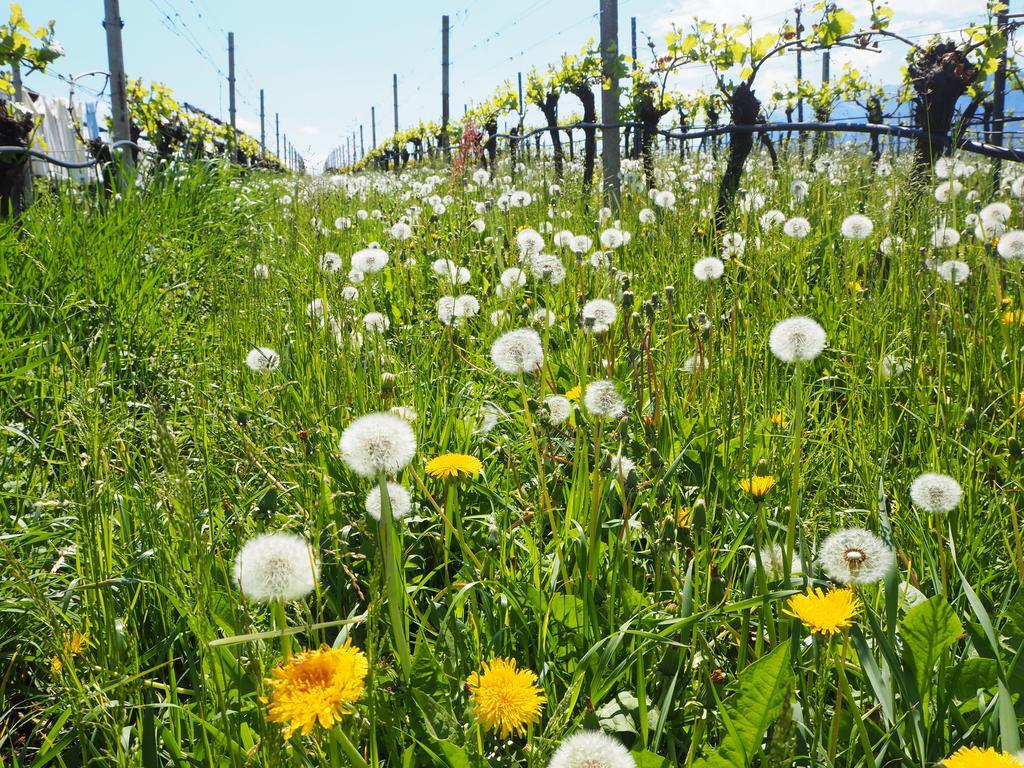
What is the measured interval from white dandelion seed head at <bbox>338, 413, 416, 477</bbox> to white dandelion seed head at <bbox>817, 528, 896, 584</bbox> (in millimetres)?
600

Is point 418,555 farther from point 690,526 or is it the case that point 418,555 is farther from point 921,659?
point 921,659

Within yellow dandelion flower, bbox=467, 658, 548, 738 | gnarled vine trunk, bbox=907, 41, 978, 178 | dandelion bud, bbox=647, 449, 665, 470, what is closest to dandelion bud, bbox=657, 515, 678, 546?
dandelion bud, bbox=647, 449, 665, 470

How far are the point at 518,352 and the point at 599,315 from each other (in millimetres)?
444

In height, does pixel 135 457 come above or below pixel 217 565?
above

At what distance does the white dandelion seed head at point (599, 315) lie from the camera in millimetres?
1945

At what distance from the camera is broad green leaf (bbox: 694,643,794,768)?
96 centimetres

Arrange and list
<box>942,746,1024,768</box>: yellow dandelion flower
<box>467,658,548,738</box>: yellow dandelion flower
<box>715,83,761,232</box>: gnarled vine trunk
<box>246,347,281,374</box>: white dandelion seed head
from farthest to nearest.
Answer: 1. <box>715,83,761,232</box>: gnarled vine trunk
2. <box>246,347,281,374</box>: white dandelion seed head
3. <box>467,658,548,738</box>: yellow dandelion flower
4. <box>942,746,1024,768</box>: yellow dandelion flower

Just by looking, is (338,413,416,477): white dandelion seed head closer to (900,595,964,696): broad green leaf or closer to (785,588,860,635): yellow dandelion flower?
(785,588,860,635): yellow dandelion flower

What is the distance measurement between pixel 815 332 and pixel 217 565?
3.93 ft

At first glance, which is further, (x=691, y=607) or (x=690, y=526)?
(x=690, y=526)

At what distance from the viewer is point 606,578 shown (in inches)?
56.2

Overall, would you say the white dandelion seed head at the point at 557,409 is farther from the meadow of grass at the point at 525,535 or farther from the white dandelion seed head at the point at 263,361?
the white dandelion seed head at the point at 263,361

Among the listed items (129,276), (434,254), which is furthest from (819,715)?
(434,254)

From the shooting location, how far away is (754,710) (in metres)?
0.97
